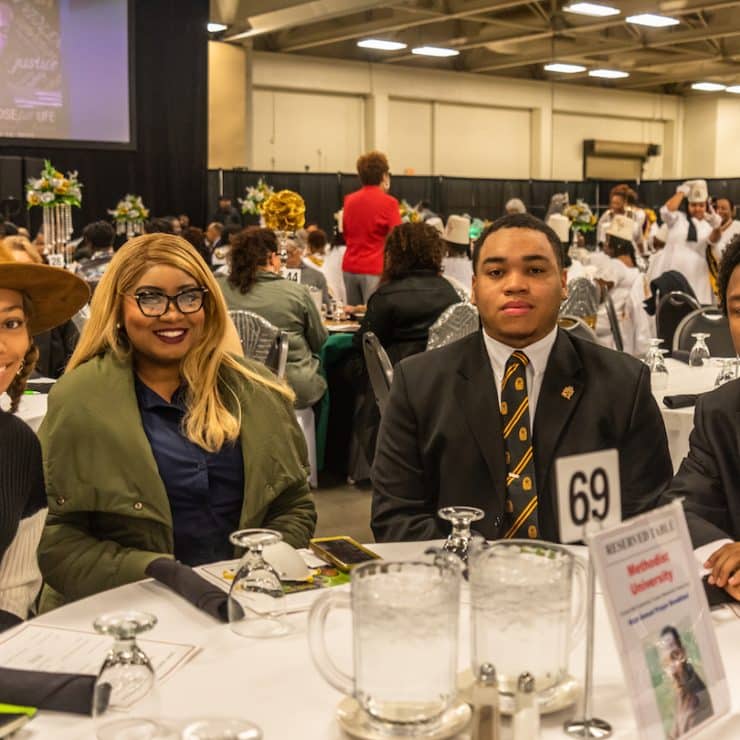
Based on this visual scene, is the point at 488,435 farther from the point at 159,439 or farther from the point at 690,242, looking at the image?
the point at 690,242

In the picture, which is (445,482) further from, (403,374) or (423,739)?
(423,739)

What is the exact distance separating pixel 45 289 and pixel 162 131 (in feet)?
35.4

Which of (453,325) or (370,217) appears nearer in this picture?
(453,325)

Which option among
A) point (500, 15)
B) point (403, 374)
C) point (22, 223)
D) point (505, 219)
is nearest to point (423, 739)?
point (403, 374)

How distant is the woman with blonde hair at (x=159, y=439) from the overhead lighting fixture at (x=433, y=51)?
15.0m

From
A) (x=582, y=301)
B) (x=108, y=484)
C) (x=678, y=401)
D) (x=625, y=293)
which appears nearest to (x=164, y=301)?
(x=108, y=484)

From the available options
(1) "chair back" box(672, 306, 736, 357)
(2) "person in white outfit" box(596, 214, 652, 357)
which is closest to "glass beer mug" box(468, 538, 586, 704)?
(1) "chair back" box(672, 306, 736, 357)

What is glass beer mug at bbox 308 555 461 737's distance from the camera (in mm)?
1133

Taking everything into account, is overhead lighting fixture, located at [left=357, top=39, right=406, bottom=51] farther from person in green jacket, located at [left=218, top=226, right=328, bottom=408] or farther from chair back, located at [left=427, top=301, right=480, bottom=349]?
chair back, located at [left=427, top=301, right=480, bottom=349]

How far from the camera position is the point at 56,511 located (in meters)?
2.20

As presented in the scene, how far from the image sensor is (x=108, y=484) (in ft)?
7.17

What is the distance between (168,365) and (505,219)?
0.82 m

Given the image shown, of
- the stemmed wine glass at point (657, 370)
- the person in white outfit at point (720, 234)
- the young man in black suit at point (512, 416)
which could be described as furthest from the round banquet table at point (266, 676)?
the person in white outfit at point (720, 234)

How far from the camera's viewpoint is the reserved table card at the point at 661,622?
111 centimetres
